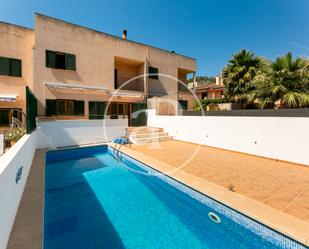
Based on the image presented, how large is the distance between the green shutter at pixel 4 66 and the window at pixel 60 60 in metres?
3.95

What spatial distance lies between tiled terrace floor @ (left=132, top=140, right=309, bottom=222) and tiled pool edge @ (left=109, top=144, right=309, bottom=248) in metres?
0.44

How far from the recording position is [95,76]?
20750 millimetres

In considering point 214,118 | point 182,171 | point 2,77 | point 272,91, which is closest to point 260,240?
point 182,171

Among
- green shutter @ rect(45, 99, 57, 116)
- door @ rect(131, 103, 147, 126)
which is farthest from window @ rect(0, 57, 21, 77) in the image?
door @ rect(131, 103, 147, 126)

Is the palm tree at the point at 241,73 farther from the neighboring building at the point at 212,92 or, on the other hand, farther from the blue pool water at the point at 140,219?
the blue pool water at the point at 140,219

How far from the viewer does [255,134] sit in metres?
11.5

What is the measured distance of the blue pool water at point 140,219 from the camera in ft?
15.8

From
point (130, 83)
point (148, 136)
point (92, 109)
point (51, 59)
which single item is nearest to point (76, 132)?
point (92, 109)

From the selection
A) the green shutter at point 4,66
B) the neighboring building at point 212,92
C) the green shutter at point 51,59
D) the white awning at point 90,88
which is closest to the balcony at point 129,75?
the white awning at point 90,88

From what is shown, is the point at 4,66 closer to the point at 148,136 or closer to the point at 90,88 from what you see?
the point at 90,88

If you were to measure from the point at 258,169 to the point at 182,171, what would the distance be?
161 inches

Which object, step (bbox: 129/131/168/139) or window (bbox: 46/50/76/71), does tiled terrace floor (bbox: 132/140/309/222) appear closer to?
step (bbox: 129/131/168/139)

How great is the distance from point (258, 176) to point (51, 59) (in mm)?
21265

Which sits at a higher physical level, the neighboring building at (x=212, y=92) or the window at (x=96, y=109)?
the neighboring building at (x=212, y=92)
